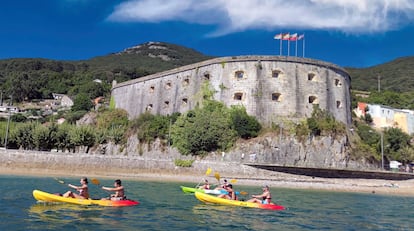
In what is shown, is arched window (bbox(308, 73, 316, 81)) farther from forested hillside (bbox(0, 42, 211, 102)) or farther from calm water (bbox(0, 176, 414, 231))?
forested hillside (bbox(0, 42, 211, 102))

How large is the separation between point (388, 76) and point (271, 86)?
7112cm

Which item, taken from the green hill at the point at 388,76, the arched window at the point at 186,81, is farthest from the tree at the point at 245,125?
the green hill at the point at 388,76

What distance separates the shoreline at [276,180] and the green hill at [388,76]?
5329 cm

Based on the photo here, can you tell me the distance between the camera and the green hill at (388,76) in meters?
80.2

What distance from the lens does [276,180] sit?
26438 millimetres

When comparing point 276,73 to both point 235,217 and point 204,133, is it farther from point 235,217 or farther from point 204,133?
point 235,217

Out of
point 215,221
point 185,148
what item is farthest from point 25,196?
point 185,148

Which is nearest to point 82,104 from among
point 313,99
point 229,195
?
point 313,99

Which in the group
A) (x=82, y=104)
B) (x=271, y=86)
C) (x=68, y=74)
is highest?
(x=68, y=74)

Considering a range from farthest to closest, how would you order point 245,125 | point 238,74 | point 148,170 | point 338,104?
point 338,104 < point 238,74 < point 245,125 < point 148,170

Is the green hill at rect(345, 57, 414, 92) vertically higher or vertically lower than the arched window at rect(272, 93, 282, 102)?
higher

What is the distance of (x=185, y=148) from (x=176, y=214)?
19930mm

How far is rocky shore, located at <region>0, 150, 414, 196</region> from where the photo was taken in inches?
1056

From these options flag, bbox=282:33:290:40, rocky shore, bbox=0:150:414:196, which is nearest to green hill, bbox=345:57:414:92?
flag, bbox=282:33:290:40
